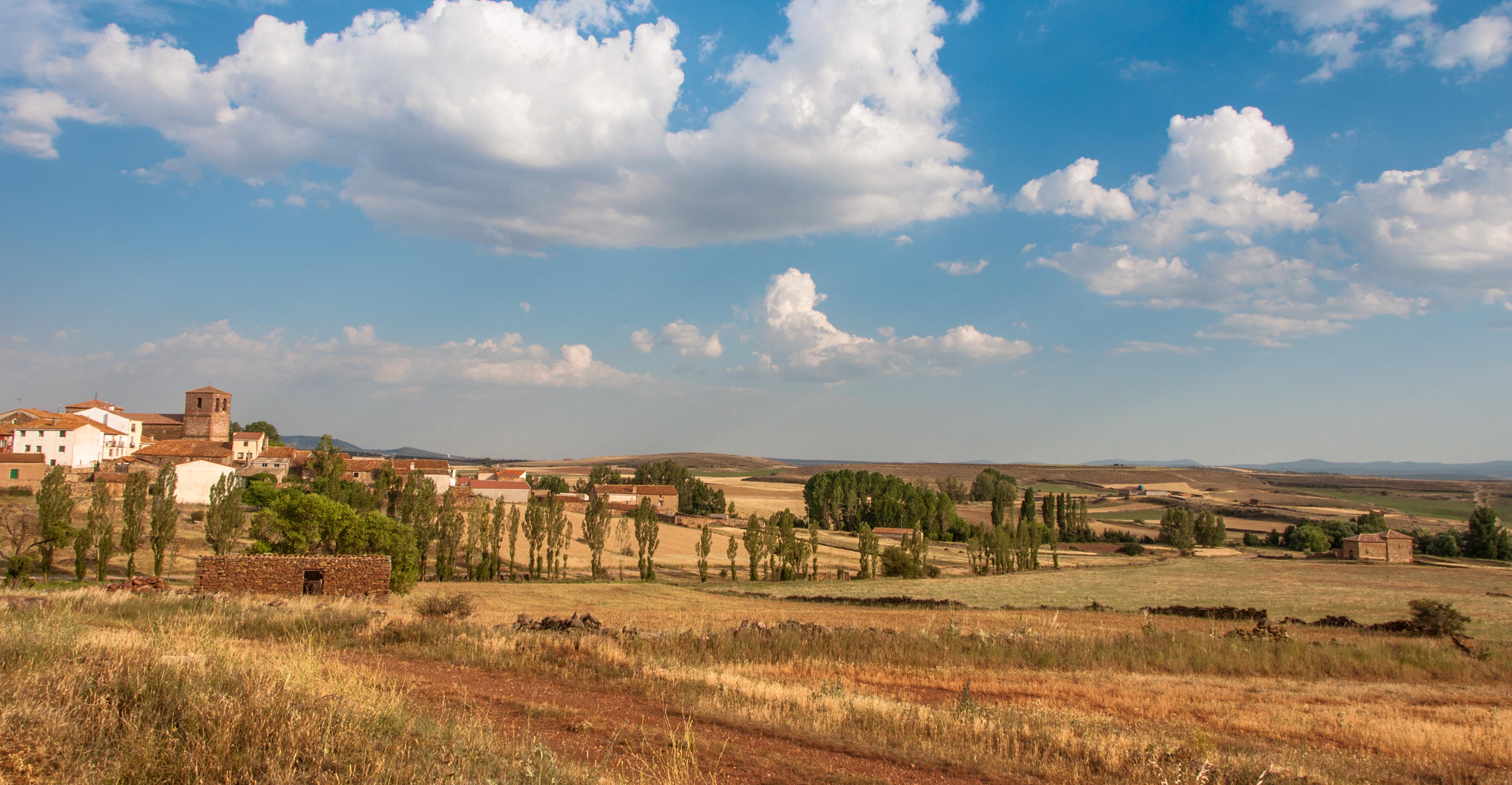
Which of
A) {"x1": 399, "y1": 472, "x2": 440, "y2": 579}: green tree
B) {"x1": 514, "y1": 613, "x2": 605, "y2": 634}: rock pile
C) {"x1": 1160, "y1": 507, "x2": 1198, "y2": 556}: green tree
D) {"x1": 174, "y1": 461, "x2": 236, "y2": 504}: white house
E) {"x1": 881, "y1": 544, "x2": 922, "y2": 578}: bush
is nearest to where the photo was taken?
{"x1": 514, "y1": 613, "x2": 605, "y2": 634}: rock pile

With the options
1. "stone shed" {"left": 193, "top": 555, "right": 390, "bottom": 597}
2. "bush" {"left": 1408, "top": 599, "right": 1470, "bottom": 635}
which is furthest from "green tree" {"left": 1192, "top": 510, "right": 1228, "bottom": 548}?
"stone shed" {"left": 193, "top": 555, "right": 390, "bottom": 597}

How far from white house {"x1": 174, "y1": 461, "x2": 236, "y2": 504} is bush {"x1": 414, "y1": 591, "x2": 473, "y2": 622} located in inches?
2471

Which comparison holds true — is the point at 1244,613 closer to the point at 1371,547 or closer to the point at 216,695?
the point at 216,695

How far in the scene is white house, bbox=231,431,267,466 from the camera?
8981 cm

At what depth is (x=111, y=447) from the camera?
272 ft

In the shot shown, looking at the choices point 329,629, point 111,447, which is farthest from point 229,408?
point 329,629

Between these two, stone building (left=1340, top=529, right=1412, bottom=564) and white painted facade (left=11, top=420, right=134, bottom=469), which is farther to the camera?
white painted facade (left=11, top=420, right=134, bottom=469)

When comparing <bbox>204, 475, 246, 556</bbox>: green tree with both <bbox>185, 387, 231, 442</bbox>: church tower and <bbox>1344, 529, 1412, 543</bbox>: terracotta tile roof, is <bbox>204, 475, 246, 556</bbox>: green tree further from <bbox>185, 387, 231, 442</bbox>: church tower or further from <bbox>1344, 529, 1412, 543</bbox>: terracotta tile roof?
<bbox>1344, 529, 1412, 543</bbox>: terracotta tile roof

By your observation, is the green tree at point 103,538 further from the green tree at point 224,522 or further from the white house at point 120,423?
the white house at point 120,423

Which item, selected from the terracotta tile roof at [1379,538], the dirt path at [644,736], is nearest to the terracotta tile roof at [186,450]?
the dirt path at [644,736]

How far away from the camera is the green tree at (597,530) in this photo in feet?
197

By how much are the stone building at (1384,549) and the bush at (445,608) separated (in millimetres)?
75976

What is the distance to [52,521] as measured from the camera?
133 ft

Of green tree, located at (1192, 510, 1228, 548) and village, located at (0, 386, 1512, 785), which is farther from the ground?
village, located at (0, 386, 1512, 785)
